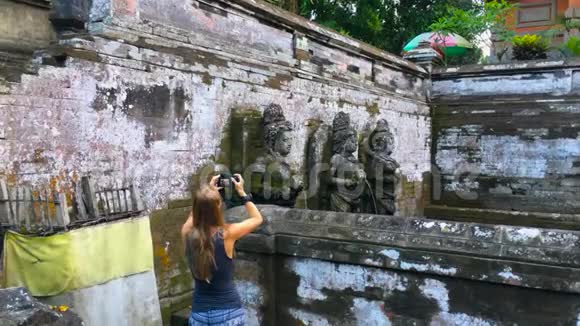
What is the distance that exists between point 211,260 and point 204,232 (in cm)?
16

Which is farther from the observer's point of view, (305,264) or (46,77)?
(46,77)

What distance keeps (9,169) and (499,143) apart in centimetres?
999

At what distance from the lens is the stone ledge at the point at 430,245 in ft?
10.1

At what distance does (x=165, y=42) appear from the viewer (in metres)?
5.64

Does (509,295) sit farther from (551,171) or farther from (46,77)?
(551,171)

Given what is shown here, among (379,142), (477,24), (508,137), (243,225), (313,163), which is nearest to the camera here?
(243,225)

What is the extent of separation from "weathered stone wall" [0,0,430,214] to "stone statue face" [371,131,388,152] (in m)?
0.89

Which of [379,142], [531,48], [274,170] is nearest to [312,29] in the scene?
[379,142]

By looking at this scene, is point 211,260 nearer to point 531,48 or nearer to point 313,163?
point 313,163

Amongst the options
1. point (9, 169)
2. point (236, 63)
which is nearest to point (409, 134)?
point (236, 63)

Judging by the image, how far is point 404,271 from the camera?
351 cm

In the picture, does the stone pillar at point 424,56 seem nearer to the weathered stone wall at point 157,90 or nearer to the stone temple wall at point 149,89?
the weathered stone wall at point 157,90

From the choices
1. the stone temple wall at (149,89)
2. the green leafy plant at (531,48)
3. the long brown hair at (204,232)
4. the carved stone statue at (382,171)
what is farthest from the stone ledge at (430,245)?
the green leafy plant at (531,48)

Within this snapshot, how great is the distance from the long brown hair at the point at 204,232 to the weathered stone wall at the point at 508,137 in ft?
32.1
